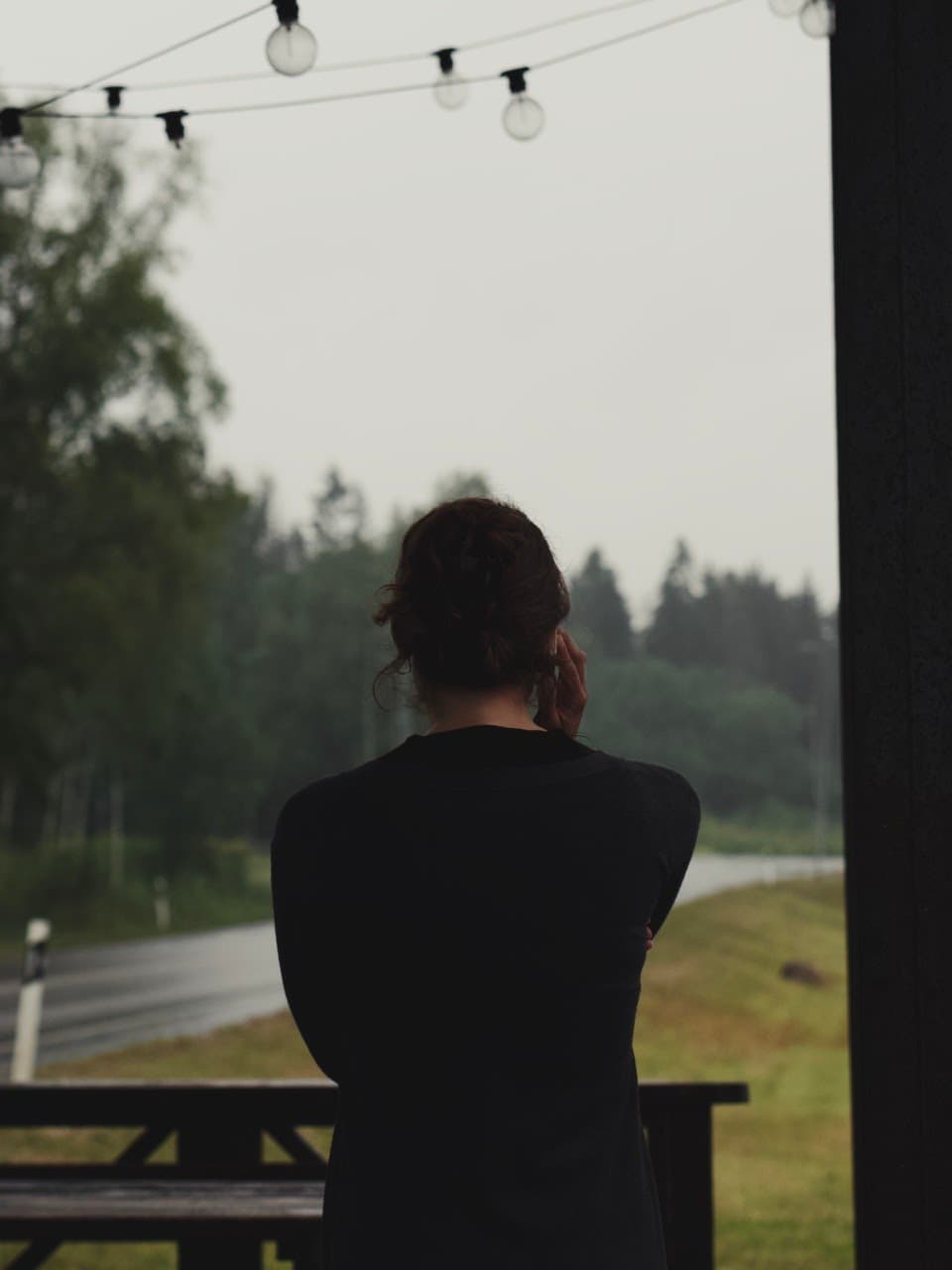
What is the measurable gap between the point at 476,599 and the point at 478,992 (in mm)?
383

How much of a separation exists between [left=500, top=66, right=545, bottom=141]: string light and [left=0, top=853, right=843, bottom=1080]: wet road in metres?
5.82

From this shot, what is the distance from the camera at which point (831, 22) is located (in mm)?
2201

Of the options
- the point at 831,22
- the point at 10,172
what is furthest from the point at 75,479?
the point at 831,22

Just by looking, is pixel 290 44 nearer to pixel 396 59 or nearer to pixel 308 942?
pixel 396 59

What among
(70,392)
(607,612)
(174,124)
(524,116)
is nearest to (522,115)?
(524,116)

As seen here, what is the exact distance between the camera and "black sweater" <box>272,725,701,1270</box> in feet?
4.55

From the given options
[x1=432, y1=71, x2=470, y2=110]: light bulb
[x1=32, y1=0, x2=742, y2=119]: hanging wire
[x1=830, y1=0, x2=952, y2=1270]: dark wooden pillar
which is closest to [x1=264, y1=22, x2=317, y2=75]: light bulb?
[x1=32, y1=0, x2=742, y2=119]: hanging wire

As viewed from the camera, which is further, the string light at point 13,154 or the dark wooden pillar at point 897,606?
the string light at point 13,154

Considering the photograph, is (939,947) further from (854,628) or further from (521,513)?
(521,513)

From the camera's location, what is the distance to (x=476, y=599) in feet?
4.81

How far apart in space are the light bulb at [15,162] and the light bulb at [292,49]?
921 millimetres

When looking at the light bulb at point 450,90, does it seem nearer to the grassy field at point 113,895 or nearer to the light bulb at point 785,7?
the light bulb at point 785,7

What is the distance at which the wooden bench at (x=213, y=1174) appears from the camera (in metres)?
3.11

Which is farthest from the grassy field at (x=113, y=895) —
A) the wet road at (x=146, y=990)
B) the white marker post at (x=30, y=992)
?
the white marker post at (x=30, y=992)
